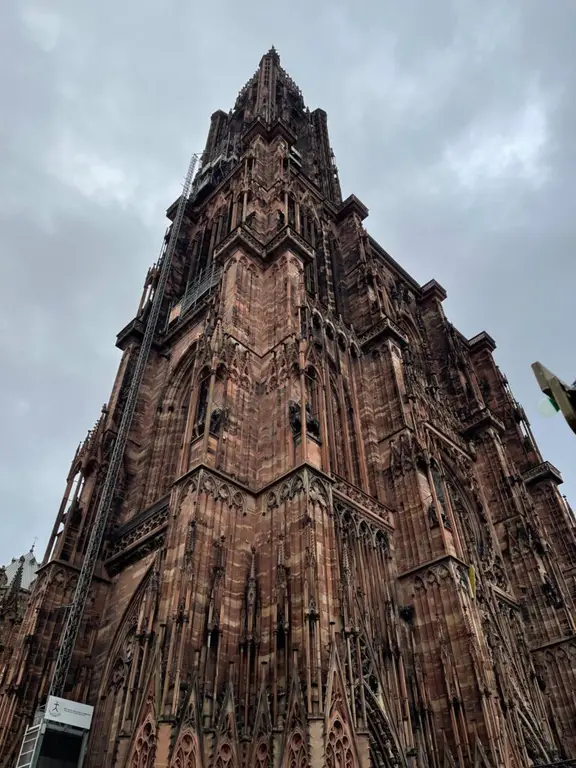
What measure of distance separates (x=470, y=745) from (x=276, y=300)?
13.3m

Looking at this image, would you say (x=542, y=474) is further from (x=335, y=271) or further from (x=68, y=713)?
(x=68, y=713)

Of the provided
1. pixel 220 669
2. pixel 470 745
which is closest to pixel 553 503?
pixel 470 745

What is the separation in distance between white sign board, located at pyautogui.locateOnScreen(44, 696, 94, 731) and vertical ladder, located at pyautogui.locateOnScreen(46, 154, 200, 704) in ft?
3.37

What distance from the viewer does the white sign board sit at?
533 inches

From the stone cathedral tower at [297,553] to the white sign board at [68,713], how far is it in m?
0.65

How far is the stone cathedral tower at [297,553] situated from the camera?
11344 mm

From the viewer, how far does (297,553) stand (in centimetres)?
1279

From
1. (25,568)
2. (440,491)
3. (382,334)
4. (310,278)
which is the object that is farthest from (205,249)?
(25,568)

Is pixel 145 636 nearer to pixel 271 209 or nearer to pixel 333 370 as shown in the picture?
pixel 333 370

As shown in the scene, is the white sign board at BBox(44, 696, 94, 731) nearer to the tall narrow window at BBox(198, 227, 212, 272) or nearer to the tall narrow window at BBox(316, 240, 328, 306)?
the tall narrow window at BBox(316, 240, 328, 306)

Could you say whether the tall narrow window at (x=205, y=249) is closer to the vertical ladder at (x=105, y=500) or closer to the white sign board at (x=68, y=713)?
the vertical ladder at (x=105, y=500)

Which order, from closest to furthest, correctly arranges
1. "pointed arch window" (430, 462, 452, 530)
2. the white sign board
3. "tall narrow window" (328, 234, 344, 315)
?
the white sign board < "pointed arch window" (430, 462, 452, 530) < "tall narrow window" (328, 234, 344, 315)

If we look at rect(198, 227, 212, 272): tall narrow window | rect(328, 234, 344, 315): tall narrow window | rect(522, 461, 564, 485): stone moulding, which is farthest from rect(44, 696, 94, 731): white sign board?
rect(522, 461, 564, 485): stone moulding

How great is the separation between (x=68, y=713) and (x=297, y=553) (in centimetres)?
676
